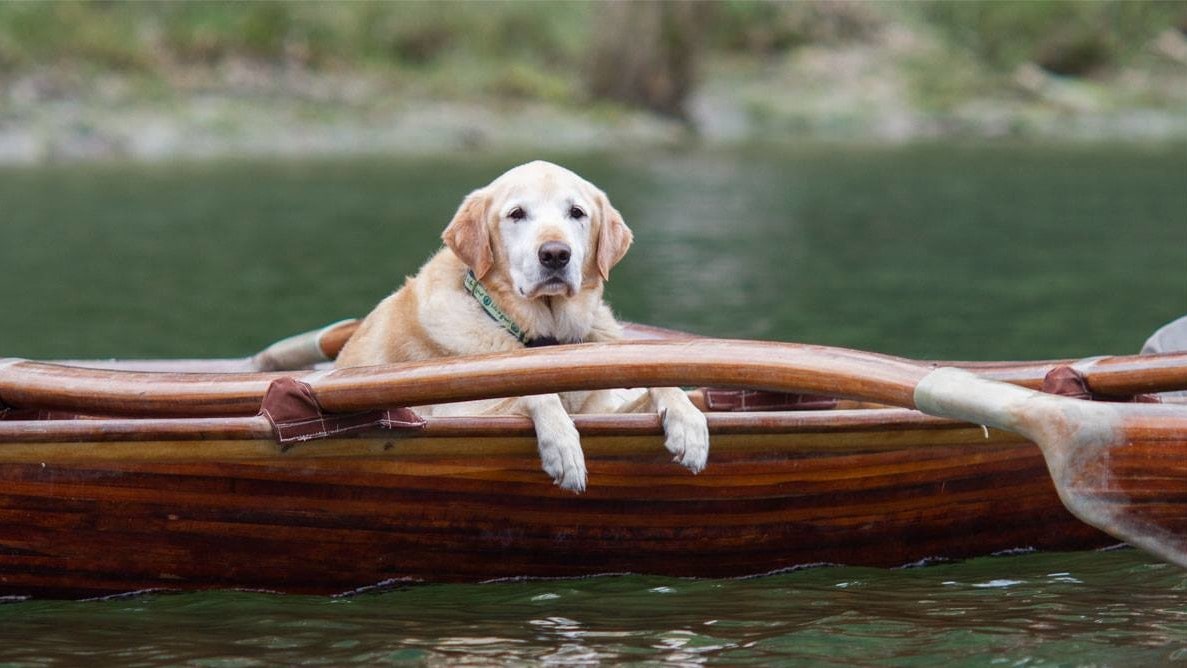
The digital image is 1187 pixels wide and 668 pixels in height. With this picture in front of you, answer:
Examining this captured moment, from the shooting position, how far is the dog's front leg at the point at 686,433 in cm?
588

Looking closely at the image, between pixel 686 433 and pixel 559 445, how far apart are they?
47 centimetres

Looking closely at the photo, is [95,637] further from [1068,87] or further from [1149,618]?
[1068,87]

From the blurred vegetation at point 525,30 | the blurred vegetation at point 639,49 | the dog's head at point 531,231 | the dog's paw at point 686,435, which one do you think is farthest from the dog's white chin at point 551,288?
the blurred vegetation at point 525,30

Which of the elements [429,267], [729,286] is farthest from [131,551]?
[729,286]

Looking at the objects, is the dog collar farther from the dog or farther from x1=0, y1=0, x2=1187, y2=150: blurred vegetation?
x1=0, y1=0, x2=1187, y2=150: blurred vegetation

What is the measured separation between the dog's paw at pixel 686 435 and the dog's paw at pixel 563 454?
13.3 inches

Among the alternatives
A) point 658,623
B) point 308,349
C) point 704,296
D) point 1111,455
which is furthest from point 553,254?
point 704,296

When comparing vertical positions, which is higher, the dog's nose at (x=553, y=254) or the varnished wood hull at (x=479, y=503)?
the dog's nose at (x=553, y=254)

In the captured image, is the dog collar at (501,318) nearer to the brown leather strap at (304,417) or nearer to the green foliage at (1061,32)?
the brown leather strap at (304,417)

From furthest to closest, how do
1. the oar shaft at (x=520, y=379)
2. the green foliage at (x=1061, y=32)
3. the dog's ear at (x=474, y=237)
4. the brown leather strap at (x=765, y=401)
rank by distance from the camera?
the green foliage at (x=1061, y=32) → the brown leather strap at (x=765, y=401) → the dog's ear at (x=474, y=237) → the oar shaft at (x=520, y=379)

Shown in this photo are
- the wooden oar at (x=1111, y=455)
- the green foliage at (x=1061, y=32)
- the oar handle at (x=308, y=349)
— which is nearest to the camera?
the wooden oar at (x=1111, y=455)

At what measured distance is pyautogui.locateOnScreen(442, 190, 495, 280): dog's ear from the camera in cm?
632

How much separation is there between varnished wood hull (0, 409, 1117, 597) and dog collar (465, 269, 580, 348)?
0.70 metres

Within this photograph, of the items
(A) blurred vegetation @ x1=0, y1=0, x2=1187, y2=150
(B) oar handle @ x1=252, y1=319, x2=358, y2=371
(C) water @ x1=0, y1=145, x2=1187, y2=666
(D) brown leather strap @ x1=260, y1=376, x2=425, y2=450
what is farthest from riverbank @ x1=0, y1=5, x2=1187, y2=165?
(D) brown leather strap @ x1=260, y1=376, x2=425, y2=450
